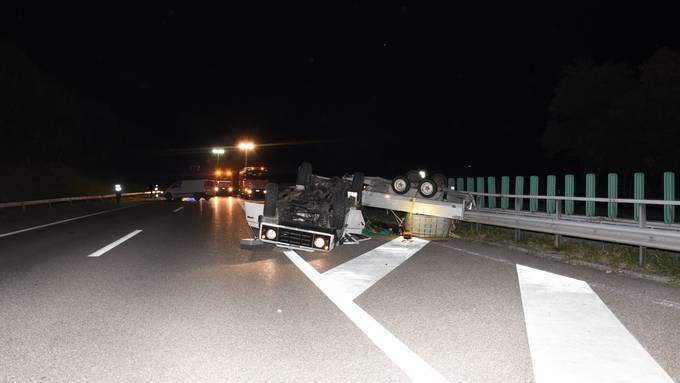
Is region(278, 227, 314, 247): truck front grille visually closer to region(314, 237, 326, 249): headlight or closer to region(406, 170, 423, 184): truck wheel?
region(314, 237, 326, 249): headlight

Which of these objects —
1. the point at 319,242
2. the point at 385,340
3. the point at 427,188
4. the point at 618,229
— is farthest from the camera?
the point at 427,188

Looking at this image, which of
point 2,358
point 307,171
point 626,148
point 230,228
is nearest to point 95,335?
point 2,358

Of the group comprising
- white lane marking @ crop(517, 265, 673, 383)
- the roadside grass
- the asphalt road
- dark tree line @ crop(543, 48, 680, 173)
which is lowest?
white lane marking @ crop(517, 265, 673, 383)

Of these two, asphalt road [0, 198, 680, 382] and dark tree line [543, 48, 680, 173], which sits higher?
dark tree line [543, 48, 680, 173]

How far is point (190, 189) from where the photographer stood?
A: 3747cm

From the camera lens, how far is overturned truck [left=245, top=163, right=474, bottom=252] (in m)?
9.67

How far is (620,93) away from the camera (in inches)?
1570

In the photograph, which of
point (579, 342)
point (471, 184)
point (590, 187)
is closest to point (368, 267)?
point (579, 342)

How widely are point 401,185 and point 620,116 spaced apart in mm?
29565

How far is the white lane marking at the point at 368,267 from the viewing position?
23.7ft

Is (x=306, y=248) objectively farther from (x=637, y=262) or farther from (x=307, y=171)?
(x=637, y=262)

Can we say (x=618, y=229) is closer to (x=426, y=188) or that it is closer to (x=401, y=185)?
(x=426, y=188)

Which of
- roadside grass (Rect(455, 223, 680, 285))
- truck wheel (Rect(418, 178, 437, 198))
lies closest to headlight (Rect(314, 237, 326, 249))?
roadside grass (Rect(455, 223, 680, 285))

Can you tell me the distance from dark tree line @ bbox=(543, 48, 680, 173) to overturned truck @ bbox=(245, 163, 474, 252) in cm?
2750
